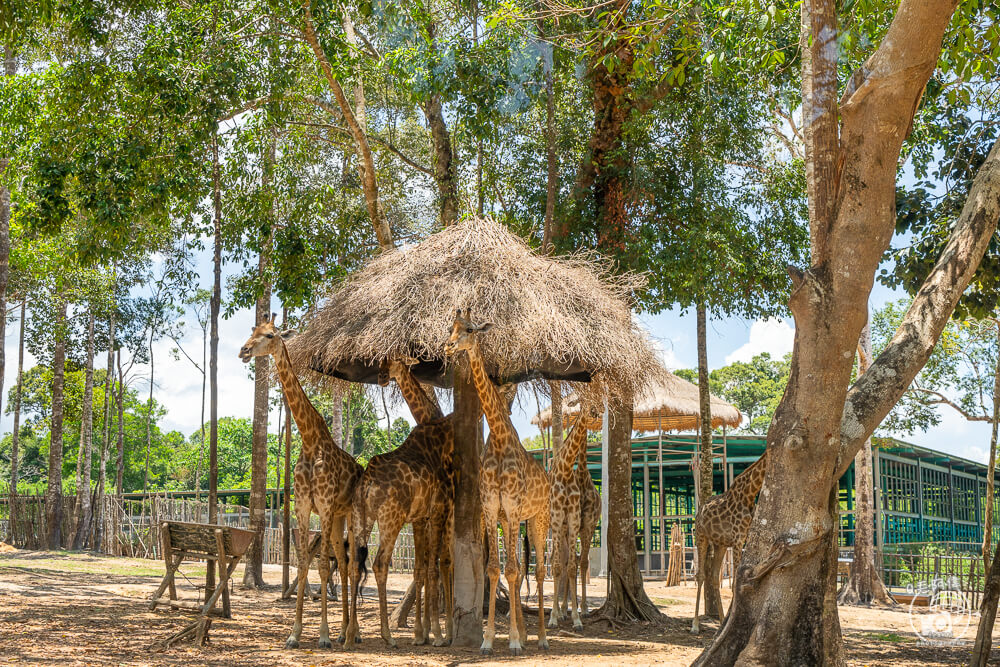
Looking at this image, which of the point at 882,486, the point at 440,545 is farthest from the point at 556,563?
the point at 882,486

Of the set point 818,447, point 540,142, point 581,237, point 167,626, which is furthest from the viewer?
point 540,142

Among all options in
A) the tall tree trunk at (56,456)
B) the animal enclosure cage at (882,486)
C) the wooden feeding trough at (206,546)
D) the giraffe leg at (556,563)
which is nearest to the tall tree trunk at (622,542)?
the giraffe leg at (556,563)

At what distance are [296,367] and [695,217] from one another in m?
5.71

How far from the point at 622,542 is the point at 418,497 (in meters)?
3.97

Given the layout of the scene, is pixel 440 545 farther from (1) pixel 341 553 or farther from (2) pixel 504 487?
(2) pixel 504 487

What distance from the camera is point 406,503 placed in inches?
324

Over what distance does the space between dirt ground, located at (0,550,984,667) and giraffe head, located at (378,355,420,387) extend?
101 inches

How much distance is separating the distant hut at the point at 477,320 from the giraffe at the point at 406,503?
0.75 ft

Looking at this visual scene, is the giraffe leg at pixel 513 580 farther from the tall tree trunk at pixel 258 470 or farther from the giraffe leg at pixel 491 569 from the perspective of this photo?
the tall tree trunk at pixel 258 470

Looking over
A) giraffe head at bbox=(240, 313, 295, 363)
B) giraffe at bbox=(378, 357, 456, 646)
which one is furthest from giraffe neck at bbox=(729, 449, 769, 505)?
giraffe head at bbox=(240, 313, 295, 363)

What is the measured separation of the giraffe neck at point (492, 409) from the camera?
26.7ft

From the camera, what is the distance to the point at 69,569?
17.2m

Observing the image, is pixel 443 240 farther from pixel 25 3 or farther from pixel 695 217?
pixel 25 3

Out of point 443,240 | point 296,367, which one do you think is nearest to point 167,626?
point 296,367
